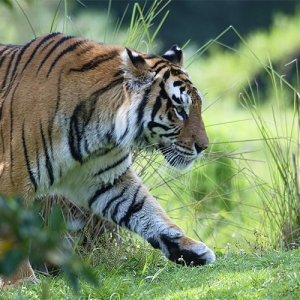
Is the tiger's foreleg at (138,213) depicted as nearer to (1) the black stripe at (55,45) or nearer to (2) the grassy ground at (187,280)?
(2) the grassy ground at (187,280)

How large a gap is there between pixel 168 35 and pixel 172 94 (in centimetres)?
1995

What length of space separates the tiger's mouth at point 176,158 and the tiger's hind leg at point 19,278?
1115 millimetres

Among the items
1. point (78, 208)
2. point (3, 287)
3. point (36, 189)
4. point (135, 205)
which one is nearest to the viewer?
point (3, 287)

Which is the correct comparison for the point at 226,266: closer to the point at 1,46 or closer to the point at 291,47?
the point at 1,46

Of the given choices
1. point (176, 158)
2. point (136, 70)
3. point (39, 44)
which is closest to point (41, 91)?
point (39, 44)

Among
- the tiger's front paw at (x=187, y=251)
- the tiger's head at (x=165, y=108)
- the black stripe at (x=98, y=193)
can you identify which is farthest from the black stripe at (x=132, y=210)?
the tiger's head at (x=165, y=108)

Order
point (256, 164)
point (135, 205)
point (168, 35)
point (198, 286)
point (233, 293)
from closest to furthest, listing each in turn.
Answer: point (233, 293) < point (198, 286) < point (135, 205) < point (256, 164) < point (168, 35)

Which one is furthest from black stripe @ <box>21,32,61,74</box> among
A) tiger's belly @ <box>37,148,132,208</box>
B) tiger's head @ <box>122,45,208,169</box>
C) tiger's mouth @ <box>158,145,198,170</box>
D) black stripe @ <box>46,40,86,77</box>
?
tiger's mouth @ <box>158,145,198,170</box>

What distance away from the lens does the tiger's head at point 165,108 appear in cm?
444

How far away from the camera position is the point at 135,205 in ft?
15.7

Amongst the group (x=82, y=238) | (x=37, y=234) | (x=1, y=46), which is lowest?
(x=82, y=238)

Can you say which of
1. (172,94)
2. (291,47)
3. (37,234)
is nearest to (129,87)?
(172,94)

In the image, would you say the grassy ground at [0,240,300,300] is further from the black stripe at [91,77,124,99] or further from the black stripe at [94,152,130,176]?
the black stripe at [91,77,124,99]

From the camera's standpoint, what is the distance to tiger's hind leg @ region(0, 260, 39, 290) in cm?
407
